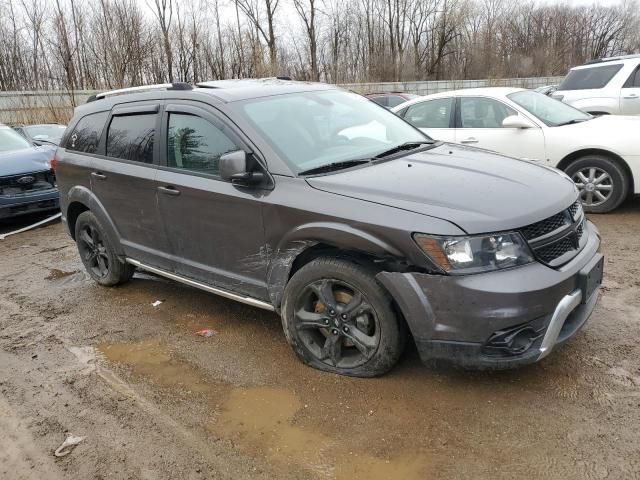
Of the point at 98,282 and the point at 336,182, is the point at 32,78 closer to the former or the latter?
the point at 98,282

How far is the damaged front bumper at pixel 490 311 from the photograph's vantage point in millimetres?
2680

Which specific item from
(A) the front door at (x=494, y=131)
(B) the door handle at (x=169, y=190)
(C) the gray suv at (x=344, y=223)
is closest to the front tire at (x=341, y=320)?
(C) the gray suv at (x=344, y=223)

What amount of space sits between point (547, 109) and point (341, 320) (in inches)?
205

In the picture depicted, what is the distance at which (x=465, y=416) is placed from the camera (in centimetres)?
287

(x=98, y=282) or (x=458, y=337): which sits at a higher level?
(x=458, y=337)

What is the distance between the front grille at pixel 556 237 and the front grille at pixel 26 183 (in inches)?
299

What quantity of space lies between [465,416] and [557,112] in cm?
538

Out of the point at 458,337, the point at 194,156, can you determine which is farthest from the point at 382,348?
the point at 194,156

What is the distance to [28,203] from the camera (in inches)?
321

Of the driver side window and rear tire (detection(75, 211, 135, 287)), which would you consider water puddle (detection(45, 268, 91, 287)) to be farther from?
the driver side window

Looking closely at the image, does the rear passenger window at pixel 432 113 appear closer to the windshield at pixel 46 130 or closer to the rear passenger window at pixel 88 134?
the rear passenger window at pixel 88 134

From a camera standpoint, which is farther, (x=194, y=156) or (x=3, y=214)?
(x=3, y=214)

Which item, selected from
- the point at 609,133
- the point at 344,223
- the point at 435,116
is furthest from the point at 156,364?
the point at 609,133

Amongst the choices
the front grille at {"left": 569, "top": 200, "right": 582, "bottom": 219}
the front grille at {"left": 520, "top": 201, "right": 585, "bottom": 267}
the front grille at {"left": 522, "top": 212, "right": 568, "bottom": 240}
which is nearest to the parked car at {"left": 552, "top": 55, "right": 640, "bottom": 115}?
the front grille at {"left": 569, "top": 200, "right": 582, "bottom": 219}
